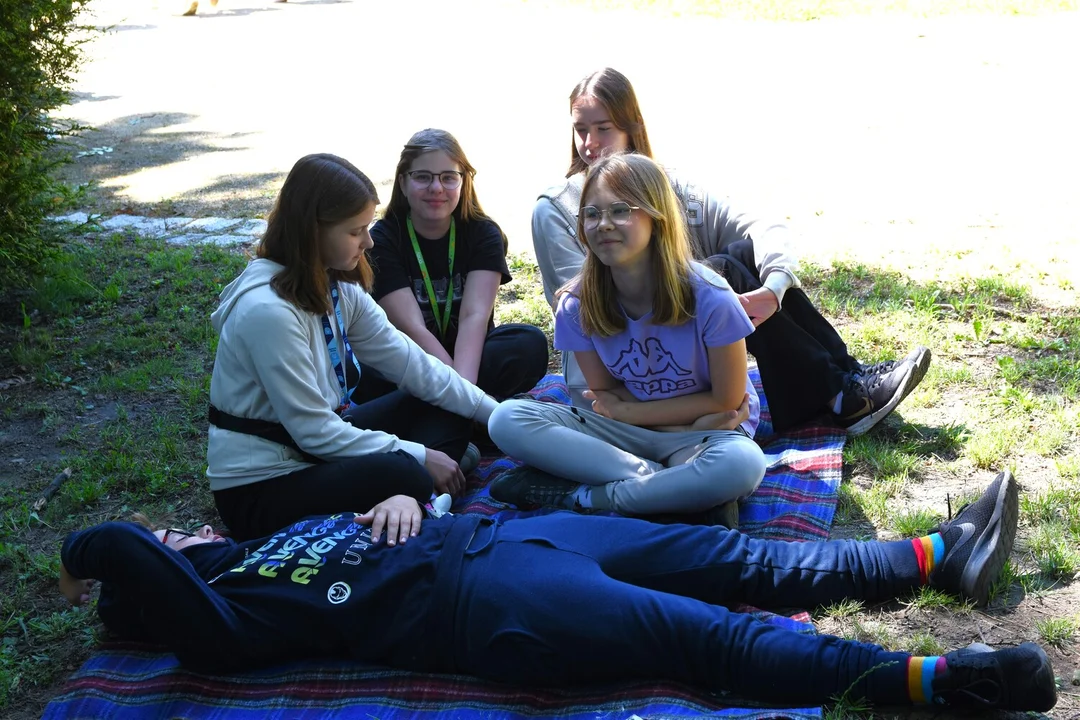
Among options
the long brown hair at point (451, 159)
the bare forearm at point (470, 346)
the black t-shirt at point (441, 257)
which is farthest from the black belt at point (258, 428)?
the long brown hair at point (451, 159)

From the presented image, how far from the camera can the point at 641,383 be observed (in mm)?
3227

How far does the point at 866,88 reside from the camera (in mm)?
9367

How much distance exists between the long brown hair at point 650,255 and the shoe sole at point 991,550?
102 cm

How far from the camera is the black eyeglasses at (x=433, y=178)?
373 cm

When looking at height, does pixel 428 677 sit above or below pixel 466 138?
below

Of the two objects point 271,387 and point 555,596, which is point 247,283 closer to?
point 271,387

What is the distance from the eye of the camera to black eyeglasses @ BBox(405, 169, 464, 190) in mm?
3732

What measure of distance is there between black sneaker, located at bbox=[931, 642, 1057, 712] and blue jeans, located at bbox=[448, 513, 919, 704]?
0.10 m

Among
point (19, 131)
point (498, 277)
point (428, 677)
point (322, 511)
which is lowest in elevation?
point (428, 677)

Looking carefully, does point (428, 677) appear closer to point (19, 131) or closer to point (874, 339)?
point (874, 339)

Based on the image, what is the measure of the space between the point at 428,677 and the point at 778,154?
6.03 metres

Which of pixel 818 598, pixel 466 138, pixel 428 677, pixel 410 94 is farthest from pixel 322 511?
pixel 410 94

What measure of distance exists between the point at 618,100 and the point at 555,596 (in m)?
2.03

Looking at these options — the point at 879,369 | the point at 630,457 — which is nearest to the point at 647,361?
the point at 630,457
